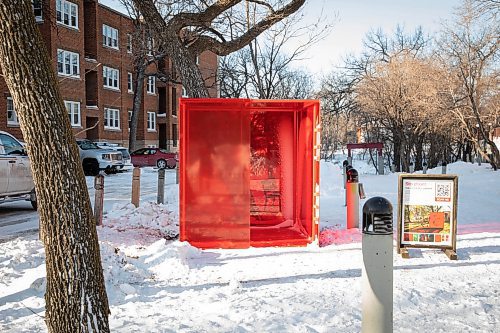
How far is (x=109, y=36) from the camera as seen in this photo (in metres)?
37.5

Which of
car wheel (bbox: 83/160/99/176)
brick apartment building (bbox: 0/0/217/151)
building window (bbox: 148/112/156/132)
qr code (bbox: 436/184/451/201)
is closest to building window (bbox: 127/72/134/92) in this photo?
brick apartment building (bbox: 0/0/217/151)

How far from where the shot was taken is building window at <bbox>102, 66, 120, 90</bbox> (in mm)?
37103

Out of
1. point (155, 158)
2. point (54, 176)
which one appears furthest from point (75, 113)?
point (54, 176)

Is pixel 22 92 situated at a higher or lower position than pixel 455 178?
higher

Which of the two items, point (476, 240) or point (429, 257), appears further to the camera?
point (476, 240)

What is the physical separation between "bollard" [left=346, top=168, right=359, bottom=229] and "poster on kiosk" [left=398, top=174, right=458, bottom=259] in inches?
73.7

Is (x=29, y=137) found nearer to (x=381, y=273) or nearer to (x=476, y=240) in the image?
(x=381, y=273)

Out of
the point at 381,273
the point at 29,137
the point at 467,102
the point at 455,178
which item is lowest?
the point at 381,273

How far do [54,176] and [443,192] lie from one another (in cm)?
533

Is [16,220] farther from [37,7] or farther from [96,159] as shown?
[37,7]

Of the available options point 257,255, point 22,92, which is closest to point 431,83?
point 257,255

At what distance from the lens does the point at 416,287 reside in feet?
17.6

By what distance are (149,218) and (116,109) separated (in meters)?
31.0

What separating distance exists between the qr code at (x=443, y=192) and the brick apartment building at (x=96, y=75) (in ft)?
70.0
